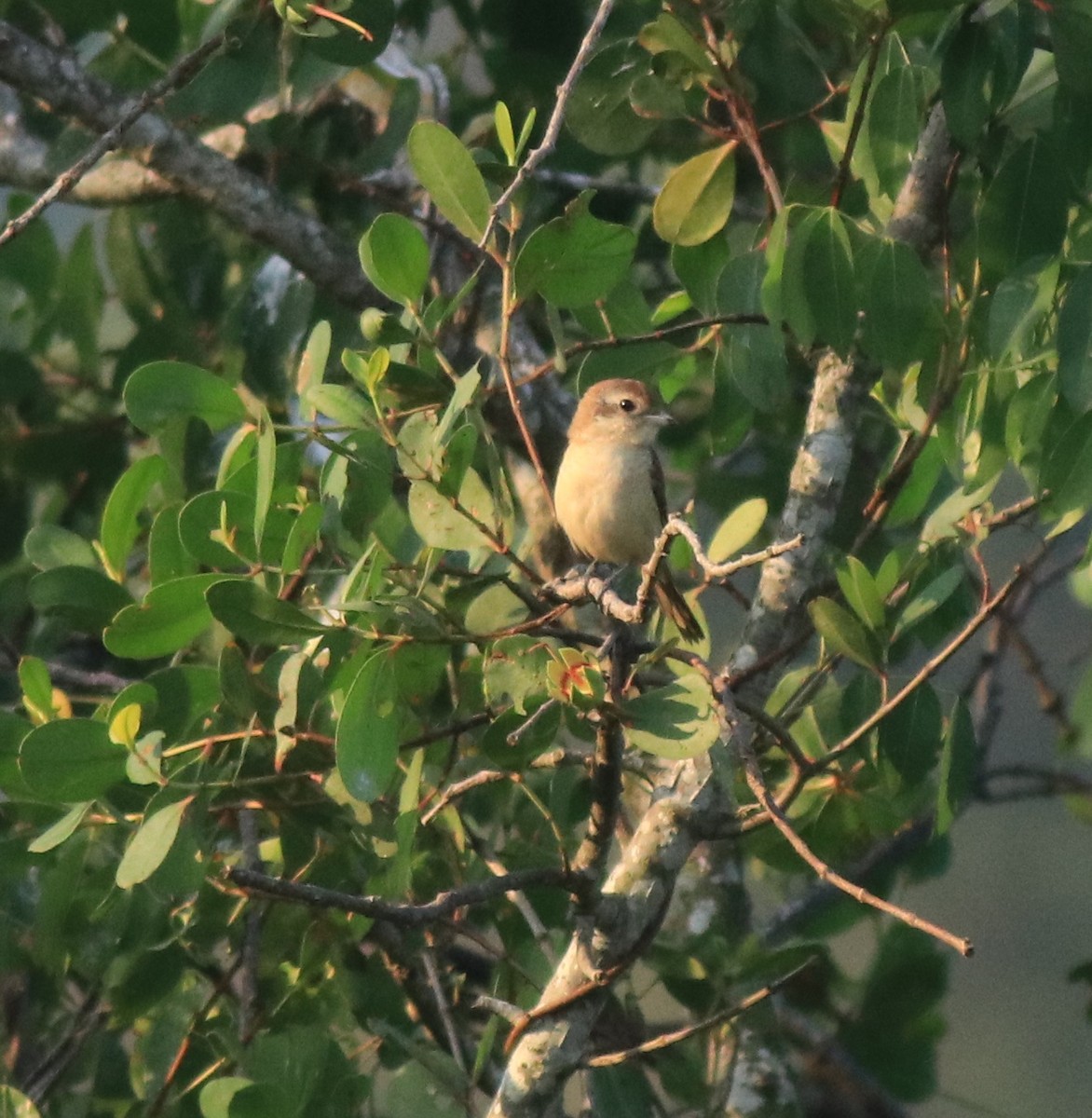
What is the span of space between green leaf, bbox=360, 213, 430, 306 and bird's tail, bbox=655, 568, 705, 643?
94cm

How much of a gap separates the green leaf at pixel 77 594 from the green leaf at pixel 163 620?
33 centimetres

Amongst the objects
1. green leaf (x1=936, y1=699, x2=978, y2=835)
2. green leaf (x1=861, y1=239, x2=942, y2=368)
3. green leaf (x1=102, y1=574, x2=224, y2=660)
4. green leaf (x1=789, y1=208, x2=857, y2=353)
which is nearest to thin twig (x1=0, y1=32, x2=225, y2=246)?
green leaf (x1=102, y1=574, x2=224, y2=660)

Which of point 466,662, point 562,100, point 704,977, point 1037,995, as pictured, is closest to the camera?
point 562,100

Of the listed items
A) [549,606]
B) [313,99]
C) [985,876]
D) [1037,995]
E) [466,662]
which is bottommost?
[1037,995]

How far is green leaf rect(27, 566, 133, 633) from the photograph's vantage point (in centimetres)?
291

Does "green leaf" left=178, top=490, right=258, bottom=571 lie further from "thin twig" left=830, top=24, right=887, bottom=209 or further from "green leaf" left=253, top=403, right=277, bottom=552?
"thin twig" left=830, top=24, right=887, bottom=209

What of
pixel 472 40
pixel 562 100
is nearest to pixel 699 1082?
pixel 562 100

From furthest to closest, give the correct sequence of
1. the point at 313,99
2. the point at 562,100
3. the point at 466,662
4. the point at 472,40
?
1. the point at 472,40
2. the point at 313,99
3. the point at 466,662
4. the point at 562,100

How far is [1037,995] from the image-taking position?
56.1 ft

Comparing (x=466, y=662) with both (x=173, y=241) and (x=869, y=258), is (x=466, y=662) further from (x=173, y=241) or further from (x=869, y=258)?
(x=173, y=241)

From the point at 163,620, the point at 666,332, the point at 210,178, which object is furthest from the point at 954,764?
the point at 210,178

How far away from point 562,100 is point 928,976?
2915mm

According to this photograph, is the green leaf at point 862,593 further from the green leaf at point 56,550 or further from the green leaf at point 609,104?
the green leaf at point 56,550

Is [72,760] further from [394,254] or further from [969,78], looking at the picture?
[969,78]
